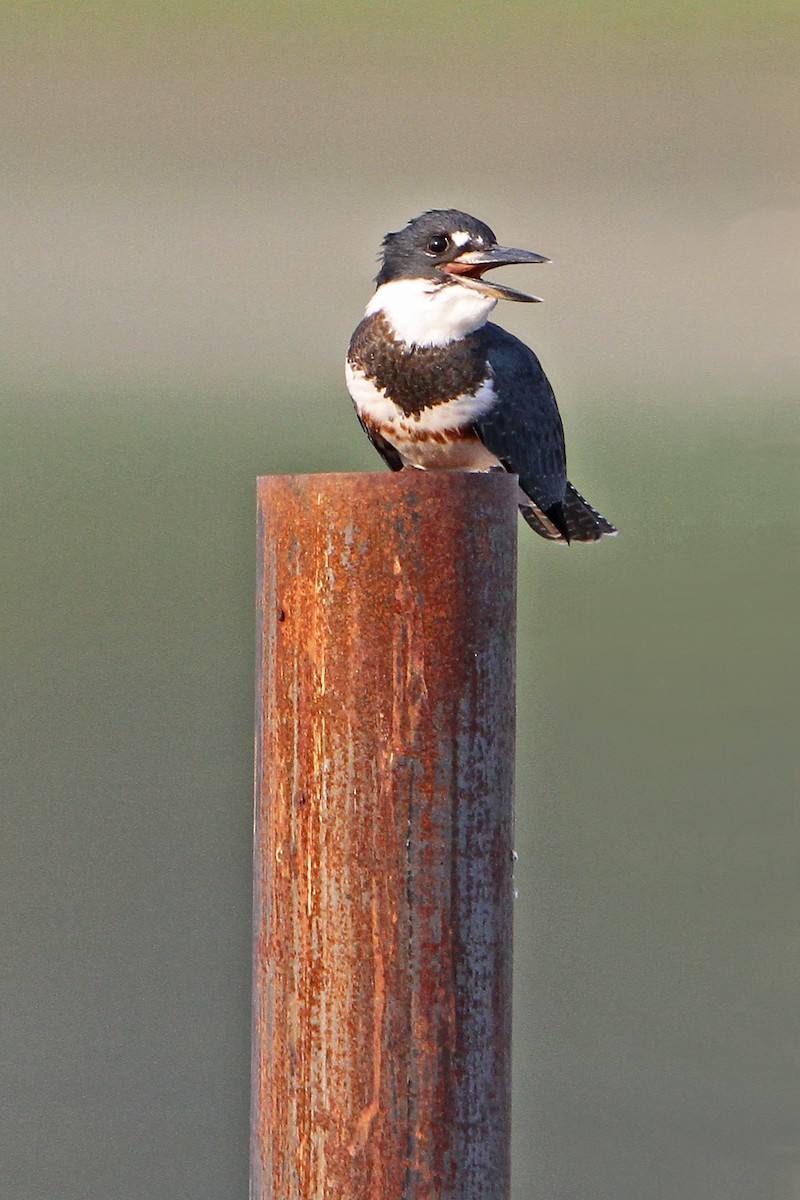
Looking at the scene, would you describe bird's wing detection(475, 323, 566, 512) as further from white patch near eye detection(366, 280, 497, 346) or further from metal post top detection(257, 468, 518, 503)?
metal post top detection(257, 468, 518, 503)

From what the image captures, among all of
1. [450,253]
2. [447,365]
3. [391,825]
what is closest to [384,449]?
[447,365]

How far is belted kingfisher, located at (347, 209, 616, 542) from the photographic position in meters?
2.34

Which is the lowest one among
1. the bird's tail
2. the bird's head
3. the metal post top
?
the metal post top

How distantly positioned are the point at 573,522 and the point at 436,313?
65 centimetres

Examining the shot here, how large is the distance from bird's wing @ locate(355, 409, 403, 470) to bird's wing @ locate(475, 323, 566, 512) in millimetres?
243

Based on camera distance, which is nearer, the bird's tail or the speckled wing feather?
the speckled wing feather

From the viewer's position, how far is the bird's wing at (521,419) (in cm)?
238

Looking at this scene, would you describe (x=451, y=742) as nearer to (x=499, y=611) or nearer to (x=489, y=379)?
(x=499, y=611)

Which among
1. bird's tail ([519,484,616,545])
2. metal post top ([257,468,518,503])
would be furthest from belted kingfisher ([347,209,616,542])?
metal post top ([257,468,518,503])

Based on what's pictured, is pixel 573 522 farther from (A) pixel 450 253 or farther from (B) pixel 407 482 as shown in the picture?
(B) pixel 407 482

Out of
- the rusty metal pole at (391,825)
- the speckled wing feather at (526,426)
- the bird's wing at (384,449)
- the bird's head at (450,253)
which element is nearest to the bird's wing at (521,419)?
the speckled wing feather at (526,426)

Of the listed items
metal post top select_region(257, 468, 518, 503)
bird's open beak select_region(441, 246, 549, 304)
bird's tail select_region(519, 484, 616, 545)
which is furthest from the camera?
bird's tail select_region(519, 484, 616, 545)

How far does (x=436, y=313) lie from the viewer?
2.35 metres

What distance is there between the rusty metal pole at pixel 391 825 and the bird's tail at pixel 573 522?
4.05 ft
